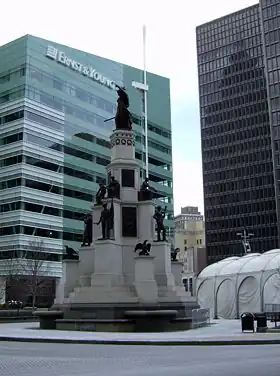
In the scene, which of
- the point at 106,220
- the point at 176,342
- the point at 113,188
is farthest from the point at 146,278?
the point at 176,342

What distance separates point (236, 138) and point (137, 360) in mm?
136603

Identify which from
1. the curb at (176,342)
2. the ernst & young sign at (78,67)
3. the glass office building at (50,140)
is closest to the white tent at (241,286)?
the curb at (176,342)

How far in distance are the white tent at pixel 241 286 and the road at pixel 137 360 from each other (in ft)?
103

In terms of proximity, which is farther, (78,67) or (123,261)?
(78,67)

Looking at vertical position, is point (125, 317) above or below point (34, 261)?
below

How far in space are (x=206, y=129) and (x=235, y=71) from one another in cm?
1727

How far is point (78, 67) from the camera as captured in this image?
359ft

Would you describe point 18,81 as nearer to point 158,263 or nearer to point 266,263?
point 266,263

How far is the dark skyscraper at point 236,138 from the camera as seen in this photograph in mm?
142750

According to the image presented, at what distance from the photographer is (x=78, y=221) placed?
101438 millimetres

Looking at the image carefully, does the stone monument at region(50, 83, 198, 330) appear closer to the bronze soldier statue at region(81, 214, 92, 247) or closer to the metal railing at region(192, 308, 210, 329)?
the bronze soldier statue at region(81, 214, 92, 247)

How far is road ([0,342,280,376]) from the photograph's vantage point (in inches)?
502

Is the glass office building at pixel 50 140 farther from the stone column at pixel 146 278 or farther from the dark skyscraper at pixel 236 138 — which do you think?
the stone column at pixel 146 278

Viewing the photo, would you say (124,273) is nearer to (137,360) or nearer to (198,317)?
(198,317)
